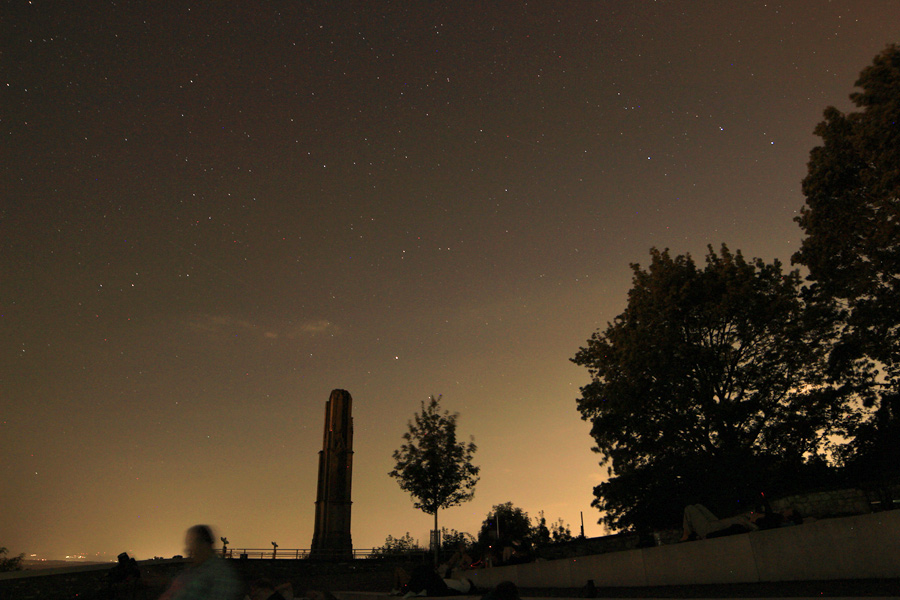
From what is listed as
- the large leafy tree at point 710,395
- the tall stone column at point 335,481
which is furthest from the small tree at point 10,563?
the large leafy tree at point 710,395

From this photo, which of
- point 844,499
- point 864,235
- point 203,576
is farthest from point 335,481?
point 203,576

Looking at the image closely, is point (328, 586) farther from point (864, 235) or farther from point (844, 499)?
point (864, 235)

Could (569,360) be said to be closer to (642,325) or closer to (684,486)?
(642,325)

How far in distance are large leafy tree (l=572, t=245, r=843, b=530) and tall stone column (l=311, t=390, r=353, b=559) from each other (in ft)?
68.0

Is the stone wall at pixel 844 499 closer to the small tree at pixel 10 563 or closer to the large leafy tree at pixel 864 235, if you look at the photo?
the large leafy tree at pixel 864 235

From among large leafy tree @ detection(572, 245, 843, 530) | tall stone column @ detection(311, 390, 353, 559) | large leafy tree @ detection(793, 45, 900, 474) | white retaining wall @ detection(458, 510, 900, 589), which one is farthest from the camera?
tall stone column @ detection(311, 390, 353, 559)

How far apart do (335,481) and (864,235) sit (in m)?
34.6

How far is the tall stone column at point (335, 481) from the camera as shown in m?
39.0

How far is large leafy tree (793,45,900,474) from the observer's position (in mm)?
16812

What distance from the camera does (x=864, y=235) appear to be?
61.6 feet

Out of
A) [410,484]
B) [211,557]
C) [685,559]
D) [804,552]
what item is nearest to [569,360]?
[410,484]

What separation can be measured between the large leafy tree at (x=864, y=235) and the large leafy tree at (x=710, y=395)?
1809 millimetres

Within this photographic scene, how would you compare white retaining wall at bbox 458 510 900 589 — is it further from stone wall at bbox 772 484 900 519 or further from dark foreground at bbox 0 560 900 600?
stone wall at bbox 772 484 900 519

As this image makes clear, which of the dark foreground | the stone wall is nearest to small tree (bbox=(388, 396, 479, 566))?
the dark foreground
